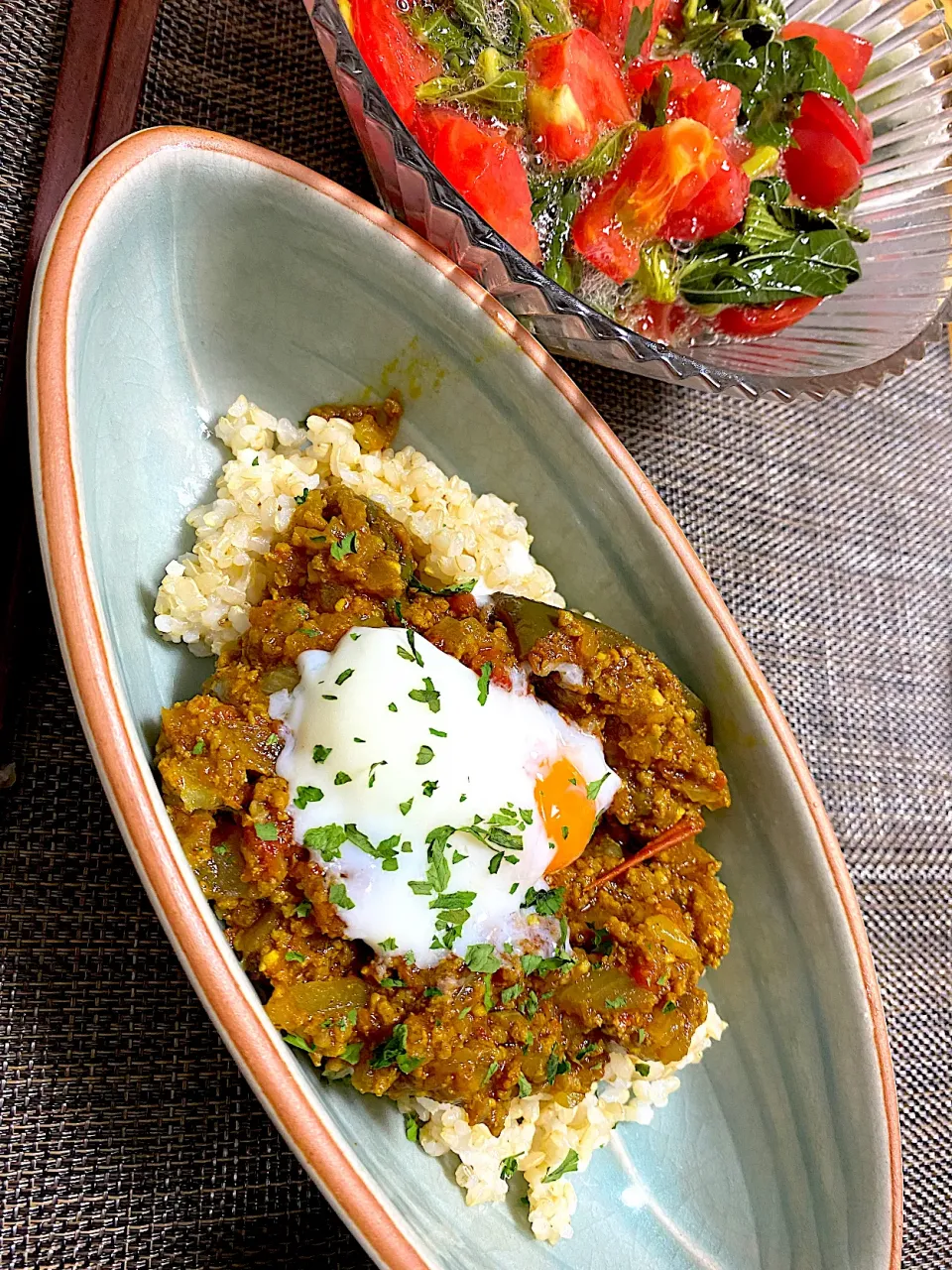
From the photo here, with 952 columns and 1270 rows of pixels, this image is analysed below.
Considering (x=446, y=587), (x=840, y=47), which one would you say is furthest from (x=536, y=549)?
(x=840, y=47)

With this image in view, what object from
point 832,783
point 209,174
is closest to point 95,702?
point 209,174

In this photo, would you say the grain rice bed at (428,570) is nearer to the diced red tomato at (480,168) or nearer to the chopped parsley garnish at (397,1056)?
the chopped parsley garnish at (397,1056)

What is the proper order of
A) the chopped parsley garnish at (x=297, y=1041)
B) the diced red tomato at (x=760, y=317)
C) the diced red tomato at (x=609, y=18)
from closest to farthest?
1. the chopped parsley garnish at (x=297, y=1041)
2. the diced red tomato at (x=609, y=18)
3. the diced red tomato at (x=760, y=317)

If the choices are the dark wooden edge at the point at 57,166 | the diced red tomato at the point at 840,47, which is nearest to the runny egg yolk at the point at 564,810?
the dark wooden edge at the point at 57,166

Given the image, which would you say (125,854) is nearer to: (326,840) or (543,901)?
(326,840)

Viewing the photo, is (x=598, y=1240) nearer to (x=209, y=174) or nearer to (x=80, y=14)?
(x=209, y=174)

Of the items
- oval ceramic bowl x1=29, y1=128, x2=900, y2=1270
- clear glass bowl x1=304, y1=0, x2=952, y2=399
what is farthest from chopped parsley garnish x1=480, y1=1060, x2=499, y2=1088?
clear glass bowl x1=304, y1=0, x2=952, y2=399

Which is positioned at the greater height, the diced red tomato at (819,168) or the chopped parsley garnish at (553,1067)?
the diced red tomato at (819,168)
